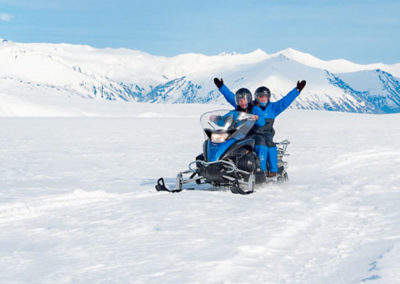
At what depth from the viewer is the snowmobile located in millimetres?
8258

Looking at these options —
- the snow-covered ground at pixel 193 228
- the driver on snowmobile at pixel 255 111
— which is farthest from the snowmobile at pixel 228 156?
the snow-covered ground at pixel 193 228

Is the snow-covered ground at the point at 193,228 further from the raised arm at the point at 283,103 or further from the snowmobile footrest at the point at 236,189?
the raised arm at the point at 283,103

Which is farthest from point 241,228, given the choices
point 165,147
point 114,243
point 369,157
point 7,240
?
point 165,147

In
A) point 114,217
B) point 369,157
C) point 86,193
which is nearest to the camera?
point 114,217

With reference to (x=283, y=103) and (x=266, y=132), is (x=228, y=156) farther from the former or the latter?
(x=283, y=103)

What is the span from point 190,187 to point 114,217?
3.05 meters

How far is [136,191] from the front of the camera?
8547 millimetres

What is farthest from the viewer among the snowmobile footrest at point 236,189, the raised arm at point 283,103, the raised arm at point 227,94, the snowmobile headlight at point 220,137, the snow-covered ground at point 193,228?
the raised arm at point 227,94

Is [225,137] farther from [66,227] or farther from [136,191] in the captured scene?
[66,227]

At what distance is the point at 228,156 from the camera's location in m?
8.41

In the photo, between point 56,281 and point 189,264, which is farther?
point 189,264

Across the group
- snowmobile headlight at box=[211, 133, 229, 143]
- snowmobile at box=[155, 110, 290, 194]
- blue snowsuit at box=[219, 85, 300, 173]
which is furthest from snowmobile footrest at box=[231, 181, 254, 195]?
blue snowsuit at box=[219, 85, 300, 173]

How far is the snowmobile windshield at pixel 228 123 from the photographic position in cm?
844

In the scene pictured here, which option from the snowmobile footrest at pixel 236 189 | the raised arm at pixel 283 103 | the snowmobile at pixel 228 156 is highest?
the raised arm at pixel 283 103
